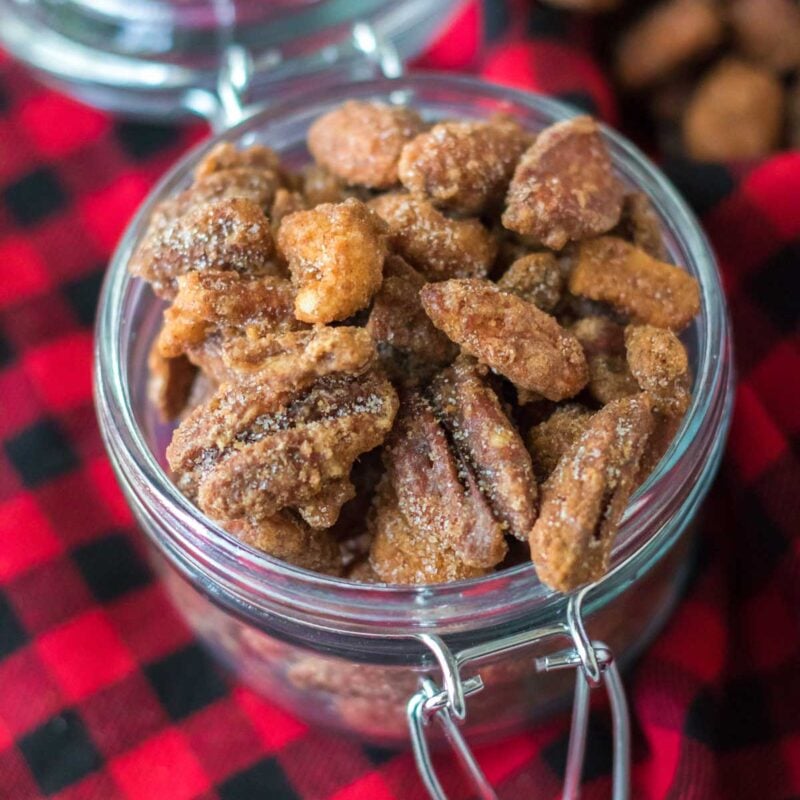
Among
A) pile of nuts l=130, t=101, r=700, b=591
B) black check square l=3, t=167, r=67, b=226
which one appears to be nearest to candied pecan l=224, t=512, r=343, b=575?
pile of nuts l=130, t=101, r=700, b=591

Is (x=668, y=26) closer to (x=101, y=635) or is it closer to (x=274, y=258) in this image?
(x=274, y=258)

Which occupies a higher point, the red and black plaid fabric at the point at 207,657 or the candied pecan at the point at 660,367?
the candied pecan at the point at 660,367

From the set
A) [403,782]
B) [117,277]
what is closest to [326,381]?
[117,277]

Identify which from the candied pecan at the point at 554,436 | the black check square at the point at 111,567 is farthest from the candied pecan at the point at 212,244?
the black check square at the point at 111,567

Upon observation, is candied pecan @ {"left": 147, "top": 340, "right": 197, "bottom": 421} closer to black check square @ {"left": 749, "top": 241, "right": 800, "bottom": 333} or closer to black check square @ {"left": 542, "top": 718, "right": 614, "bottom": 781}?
black check square @ {"left": 542, "top": 718, "right": 614, "bottom": 781}

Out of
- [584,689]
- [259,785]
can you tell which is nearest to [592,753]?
[584,689]

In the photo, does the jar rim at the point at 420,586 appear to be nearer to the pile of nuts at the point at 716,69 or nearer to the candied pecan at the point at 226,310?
the candied pecan at the point at 226,310
